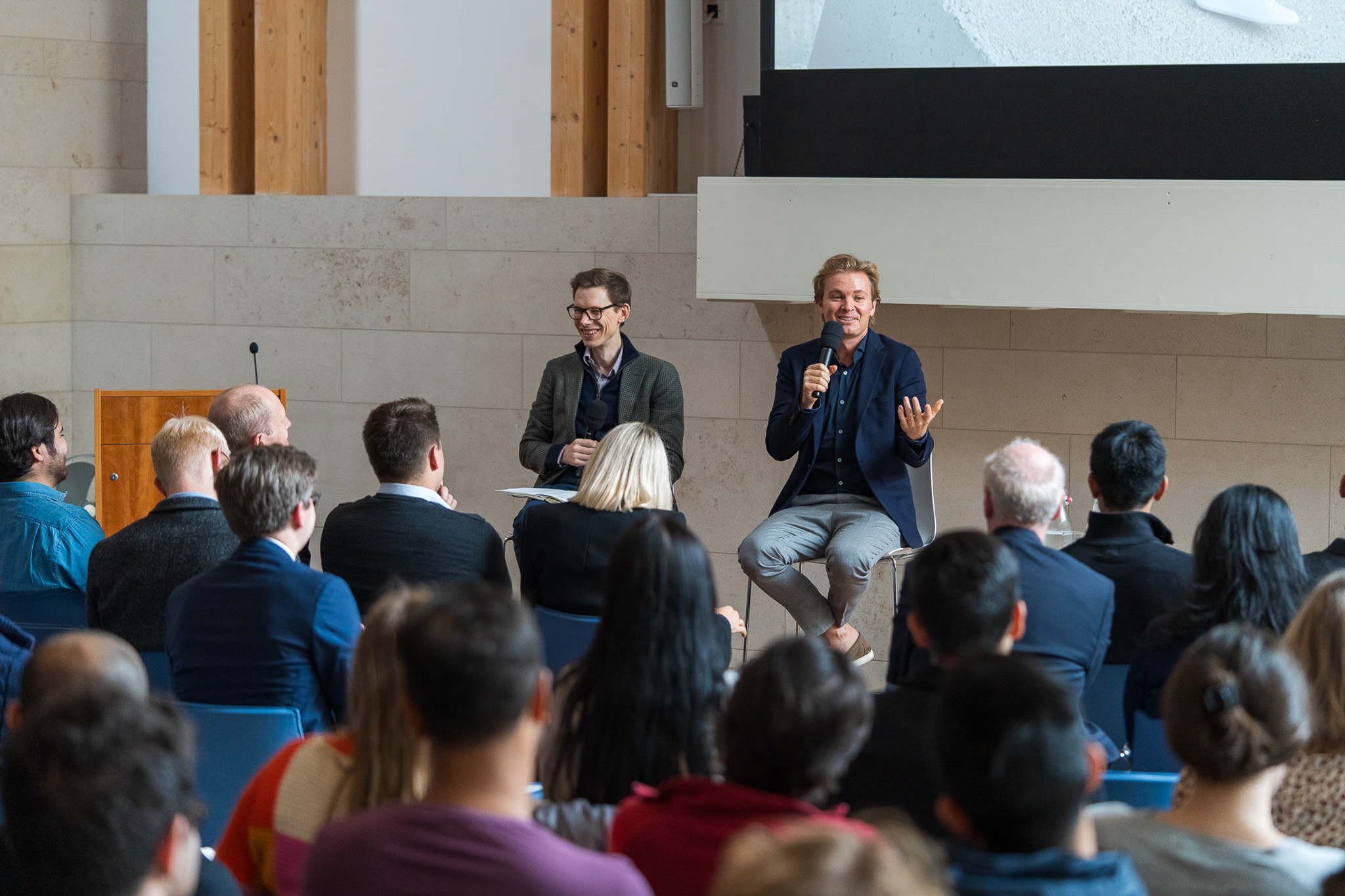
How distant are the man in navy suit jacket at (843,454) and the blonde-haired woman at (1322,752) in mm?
2043

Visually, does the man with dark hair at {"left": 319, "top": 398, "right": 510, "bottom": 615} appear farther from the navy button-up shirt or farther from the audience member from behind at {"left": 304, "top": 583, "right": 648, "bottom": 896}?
the audience member from behind at {"left": 304, "top": 583, "right": 648, "bottom": 896}

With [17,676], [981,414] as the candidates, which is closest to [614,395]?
[981,414]

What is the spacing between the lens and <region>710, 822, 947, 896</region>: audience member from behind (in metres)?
0.87

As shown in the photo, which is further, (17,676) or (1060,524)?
(1060,524)

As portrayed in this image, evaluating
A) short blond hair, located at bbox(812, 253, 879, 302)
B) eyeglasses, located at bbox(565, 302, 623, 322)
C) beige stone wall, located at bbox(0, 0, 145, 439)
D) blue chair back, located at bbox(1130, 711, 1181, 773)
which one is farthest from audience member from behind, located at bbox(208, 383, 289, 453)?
beige stone wall, located at bbox(0, 0, 145, 439)

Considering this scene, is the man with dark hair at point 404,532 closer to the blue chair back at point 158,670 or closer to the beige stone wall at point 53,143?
the blue chair back at point 158,670

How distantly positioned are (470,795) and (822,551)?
2.77 metres

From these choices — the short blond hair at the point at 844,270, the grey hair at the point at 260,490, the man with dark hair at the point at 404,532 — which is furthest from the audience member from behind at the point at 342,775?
the short blond hair at the point at 844,270

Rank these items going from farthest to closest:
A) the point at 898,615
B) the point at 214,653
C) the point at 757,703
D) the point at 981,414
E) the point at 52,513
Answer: the point at 981,414 < the point at 52,513 < the point at 898,615 < the point at 214,653 < the point at 757,703

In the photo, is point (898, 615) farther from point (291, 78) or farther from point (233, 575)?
point (291, 78)

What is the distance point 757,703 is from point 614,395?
3078mm

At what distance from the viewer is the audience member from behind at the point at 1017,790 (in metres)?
1.13

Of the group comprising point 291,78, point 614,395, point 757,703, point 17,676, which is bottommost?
point 17,676

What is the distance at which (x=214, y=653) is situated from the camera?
89.3 inches
